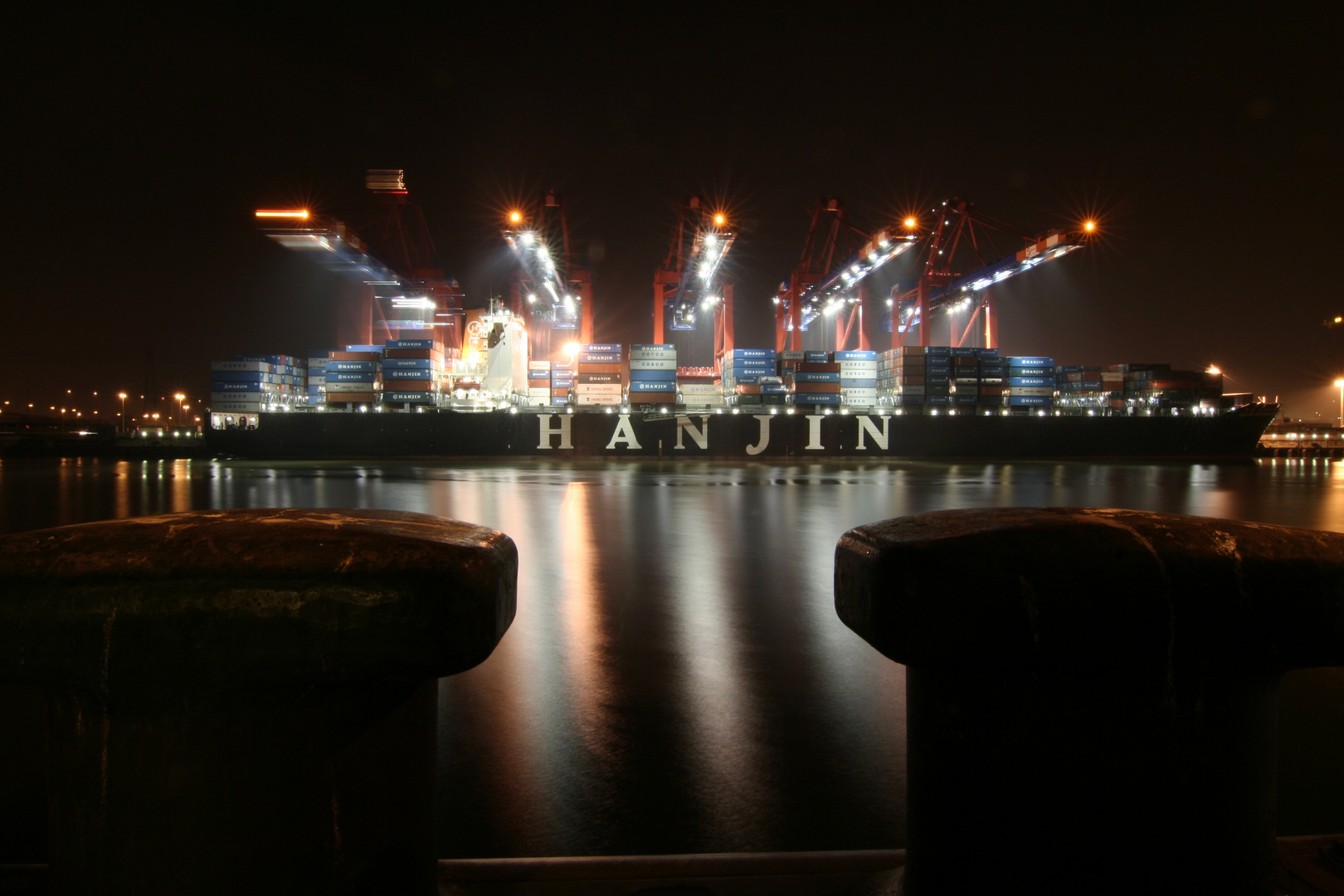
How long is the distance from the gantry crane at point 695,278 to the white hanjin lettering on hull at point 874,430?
412 inches

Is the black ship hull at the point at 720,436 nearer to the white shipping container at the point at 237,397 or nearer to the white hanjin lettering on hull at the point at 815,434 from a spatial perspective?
the white hanjin lettering on hull at the point at 815,434

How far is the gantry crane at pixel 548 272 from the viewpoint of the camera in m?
32.1

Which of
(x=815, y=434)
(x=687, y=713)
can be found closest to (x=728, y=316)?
(x=815, y=434)

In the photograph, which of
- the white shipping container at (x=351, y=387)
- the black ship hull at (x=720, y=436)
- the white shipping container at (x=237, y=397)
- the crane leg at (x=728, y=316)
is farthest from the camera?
the crane leg at (x=728, y=316)

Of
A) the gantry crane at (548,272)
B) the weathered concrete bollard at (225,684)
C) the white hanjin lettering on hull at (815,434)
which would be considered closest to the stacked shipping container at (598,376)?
the gantry crane at (548,272)

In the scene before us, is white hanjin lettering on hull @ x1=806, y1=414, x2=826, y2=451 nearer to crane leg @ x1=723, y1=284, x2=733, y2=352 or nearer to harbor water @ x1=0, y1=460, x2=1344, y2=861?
crane leg @ x1=723, y1=284, x2=733, y2=352

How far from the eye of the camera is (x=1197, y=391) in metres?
34.8

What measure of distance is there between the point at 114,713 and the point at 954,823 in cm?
135

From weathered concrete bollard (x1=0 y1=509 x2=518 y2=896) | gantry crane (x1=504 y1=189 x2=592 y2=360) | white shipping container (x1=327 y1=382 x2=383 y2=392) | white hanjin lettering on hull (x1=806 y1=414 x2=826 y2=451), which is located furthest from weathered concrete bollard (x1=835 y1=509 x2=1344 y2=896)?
white shipping container (x1=327 y1=382 x2=383 y2=392)

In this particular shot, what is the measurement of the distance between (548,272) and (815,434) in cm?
1633

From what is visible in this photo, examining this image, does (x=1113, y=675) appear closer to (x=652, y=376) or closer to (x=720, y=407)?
(x=652, y=376)

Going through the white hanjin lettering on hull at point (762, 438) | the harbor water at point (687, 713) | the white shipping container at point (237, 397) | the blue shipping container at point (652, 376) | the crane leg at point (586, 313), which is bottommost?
the harbor water at point (687, 713)

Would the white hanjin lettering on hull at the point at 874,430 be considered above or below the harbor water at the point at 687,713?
above

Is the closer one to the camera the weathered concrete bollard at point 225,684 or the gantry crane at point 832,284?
the weathered concrete bollard at point 225,684
